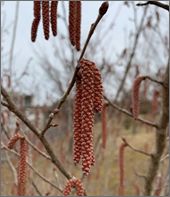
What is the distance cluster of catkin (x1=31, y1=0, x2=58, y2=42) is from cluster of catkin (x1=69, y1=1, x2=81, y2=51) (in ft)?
0.08

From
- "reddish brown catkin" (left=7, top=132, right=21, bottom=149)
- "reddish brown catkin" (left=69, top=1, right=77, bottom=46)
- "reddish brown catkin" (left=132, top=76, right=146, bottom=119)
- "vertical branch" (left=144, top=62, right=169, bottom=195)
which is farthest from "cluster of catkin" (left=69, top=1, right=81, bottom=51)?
"vertical branch" (left=144, top=62, right=169, bottom=195)

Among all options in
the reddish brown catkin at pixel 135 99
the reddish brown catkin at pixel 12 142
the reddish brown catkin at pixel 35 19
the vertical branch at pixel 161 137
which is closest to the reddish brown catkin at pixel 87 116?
the reddish brown catkin at pixel 35 19

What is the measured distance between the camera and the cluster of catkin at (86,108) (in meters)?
0.70

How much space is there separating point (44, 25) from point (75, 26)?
0.05m

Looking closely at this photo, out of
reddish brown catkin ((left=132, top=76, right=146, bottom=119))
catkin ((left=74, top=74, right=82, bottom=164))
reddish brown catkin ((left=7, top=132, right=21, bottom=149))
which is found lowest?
catkin ((left=74, top=74, right=82, bottom=164))

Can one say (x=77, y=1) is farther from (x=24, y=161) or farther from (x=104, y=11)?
(x=24, y=161)

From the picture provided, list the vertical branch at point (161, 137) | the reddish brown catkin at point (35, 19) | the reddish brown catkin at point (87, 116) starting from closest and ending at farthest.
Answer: the reddish brown catkin at point (87, 116) < the reddish brown catkin at point (35, 19) < the vertical branch at point (161, 137)

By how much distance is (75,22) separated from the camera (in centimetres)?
78

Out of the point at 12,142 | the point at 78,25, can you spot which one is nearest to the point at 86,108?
the point at 78,25

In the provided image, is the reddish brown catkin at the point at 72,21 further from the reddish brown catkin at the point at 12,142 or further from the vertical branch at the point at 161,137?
the vertical branch at the point at 161,137

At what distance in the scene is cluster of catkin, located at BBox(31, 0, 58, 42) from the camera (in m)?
0.76

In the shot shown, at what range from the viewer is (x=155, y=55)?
336 inches

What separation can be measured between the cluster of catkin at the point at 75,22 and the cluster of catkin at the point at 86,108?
4 cm

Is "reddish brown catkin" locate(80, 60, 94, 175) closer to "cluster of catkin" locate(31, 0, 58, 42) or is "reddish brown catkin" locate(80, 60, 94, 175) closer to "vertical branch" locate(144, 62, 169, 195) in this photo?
"cluster of catkin" locate(31, 0, 58, 42)
